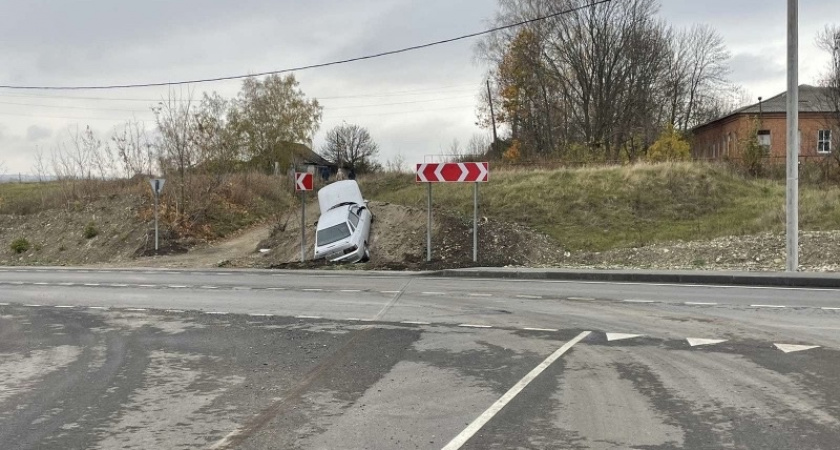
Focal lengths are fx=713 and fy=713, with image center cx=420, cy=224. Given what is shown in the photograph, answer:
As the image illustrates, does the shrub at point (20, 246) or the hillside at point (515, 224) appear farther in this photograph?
the shrub at point (20, 246)

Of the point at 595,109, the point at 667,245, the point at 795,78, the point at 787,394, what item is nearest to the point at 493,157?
the point at 595,109

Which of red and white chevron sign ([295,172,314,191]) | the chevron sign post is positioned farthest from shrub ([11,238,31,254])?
the chevron sign post

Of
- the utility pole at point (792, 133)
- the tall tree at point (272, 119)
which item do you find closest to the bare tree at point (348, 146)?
the tall tree at point (272, 119)

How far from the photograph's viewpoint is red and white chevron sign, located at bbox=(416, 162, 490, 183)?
66.1 feet

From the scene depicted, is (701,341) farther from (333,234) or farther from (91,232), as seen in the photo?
(91,232)

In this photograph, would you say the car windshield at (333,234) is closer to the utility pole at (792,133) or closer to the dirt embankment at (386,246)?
the dirt embankment at (386,246)

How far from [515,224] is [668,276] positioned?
11.1 meters

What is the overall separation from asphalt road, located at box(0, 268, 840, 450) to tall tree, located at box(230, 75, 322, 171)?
5324cm

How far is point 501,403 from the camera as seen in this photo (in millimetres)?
6234

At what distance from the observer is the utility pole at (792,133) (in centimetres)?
1639

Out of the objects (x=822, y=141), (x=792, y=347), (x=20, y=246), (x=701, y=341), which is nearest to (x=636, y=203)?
(x=701, y=341)

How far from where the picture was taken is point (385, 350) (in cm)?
865

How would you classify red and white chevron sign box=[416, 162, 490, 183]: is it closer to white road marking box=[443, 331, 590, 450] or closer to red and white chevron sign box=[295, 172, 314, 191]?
red and white chevron sign box=[295, 172, 314, 191]

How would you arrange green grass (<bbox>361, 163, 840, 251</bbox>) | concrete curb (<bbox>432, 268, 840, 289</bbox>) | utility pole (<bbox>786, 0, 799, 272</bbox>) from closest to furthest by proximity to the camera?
1. concrete curb (<bbox>432, 268, 840, 289</bbox>)
2. utility pole (<bbox>786, 0, 799, 272</bbox>)
3. green grass (<bbox>361, 163, 840, 251</bbox>)
